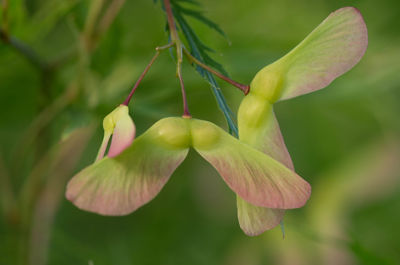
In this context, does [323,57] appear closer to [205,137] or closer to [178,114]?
[205,137]

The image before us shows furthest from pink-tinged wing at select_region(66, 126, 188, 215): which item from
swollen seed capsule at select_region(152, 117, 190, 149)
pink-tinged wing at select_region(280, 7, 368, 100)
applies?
pink-tinged wing at select_region(280, 7, 368, 100)

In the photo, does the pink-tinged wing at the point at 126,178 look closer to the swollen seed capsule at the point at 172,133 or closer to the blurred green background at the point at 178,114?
the swollen seed capsule at the point at 172,133

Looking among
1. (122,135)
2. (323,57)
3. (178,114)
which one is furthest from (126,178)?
(178,114)

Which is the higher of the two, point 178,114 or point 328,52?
point 328,52

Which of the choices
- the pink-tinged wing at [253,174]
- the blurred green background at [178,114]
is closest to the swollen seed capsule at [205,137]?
the pink-tinged wing at [253,174]

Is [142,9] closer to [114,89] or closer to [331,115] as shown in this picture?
[114,89]

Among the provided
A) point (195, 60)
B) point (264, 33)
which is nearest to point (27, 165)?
point (264, 33)
